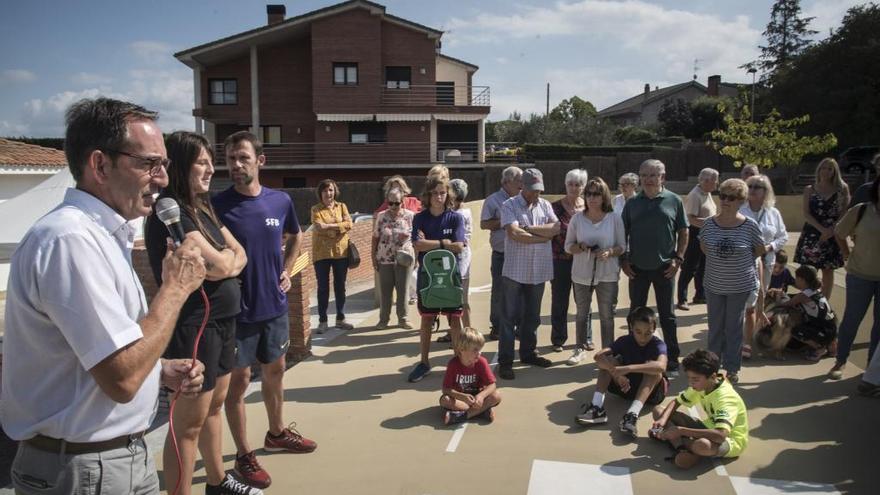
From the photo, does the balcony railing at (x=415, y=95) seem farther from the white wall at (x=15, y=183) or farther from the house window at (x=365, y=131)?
the white wall at (x=15, y=183)

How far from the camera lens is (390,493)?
3365mm

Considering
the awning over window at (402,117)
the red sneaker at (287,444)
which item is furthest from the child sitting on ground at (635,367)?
the awning over window at (402,117)

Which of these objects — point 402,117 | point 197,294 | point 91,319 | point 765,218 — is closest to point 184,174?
point 197,294

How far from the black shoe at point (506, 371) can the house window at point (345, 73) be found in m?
27.5

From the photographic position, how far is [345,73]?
3077 centimetres

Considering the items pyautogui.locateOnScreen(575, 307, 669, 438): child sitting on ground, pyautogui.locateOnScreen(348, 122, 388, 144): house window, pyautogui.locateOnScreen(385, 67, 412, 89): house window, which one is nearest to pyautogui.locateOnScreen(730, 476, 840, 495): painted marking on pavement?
pyautogui.locateOnScreen(575, 307, 669, 438): child sitting on ground

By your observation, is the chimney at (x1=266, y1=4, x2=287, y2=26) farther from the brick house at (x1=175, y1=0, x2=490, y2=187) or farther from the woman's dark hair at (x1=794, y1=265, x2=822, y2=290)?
the woman's dark hair at (x1=794, y1=265, x2=822, y2=290)

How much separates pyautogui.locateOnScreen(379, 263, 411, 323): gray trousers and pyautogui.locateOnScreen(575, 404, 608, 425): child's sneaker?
3.27 meters

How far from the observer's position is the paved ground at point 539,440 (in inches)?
136

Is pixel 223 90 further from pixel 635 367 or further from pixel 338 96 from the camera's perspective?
pixel 635 367

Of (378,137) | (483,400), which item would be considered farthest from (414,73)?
(483,400)

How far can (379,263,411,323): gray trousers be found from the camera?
7.10 m

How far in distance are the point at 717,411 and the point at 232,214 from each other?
10.3 feet

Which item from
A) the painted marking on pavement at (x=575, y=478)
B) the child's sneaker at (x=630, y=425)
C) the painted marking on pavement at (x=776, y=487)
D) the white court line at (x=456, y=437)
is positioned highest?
the child's sneaker at (x=630, y=425)
